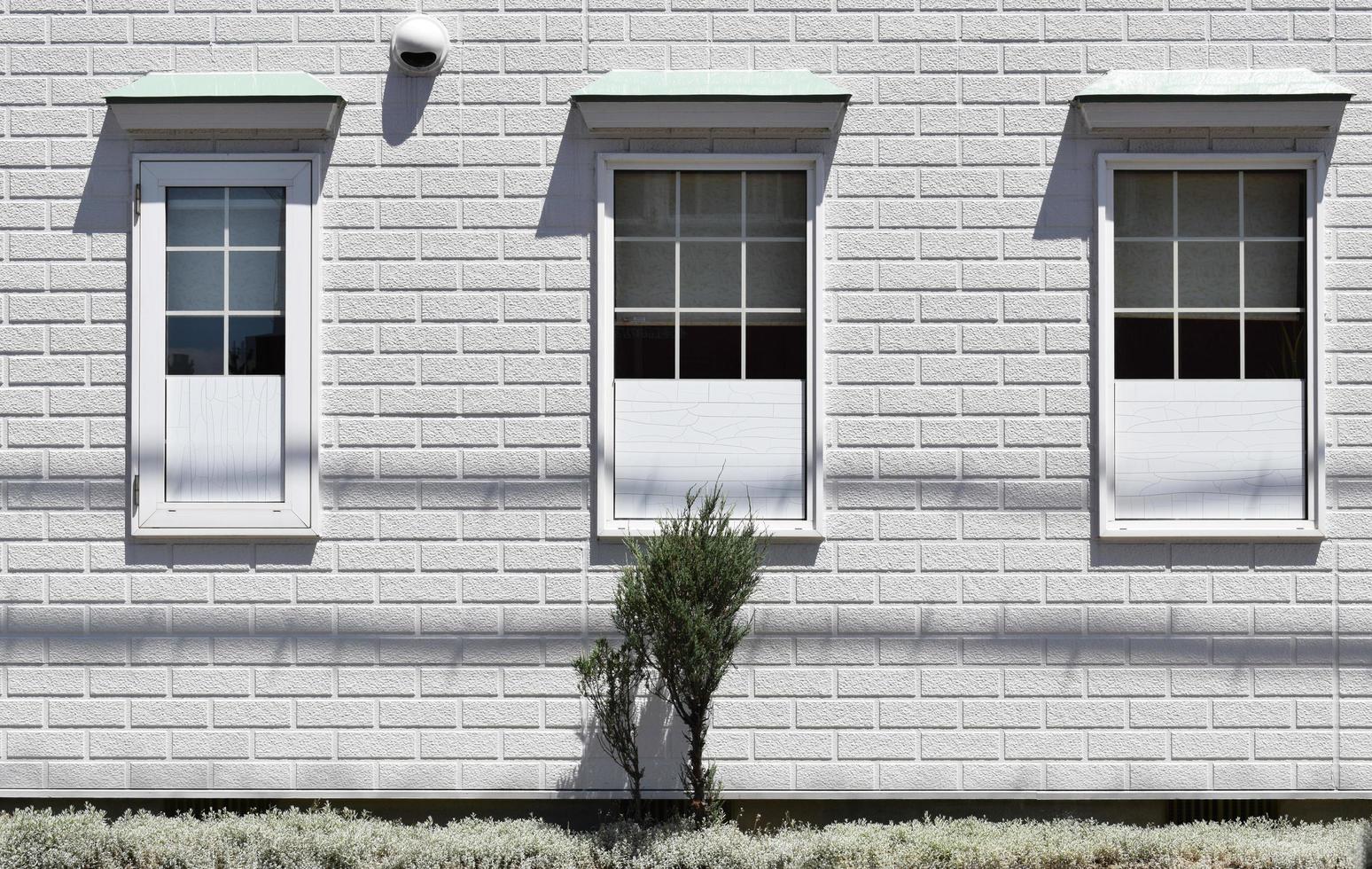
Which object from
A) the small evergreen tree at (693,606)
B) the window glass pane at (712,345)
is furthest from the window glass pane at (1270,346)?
the small evergreen tree at (693,606)

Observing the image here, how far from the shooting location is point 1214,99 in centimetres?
583

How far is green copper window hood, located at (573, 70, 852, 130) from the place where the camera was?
19.1 feet

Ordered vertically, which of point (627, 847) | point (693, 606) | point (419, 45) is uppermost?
point (419, 45)

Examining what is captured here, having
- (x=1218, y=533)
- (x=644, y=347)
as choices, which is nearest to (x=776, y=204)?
(x=644, y=347)

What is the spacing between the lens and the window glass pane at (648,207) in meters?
6.06

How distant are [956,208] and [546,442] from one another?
2.42m

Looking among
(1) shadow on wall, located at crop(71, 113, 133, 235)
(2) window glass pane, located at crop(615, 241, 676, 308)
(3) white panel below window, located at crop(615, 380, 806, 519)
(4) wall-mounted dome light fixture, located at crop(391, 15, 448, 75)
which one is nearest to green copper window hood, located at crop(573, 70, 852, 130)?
(2) window glass pane, located at crop(615, 241, 676, 308)

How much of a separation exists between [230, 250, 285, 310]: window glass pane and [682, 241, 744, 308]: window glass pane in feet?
6.91

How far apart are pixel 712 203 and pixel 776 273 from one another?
496mm

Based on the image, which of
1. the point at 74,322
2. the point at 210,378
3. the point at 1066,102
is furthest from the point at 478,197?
the point at 1066,102

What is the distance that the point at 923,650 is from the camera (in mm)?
5926

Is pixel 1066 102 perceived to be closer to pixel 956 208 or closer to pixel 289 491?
pixel 956 208

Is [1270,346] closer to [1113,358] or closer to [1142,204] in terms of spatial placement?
Result: [1113,358]

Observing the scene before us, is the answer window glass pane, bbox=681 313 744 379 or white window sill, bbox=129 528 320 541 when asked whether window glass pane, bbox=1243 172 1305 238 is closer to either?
window glass pane, bbox=681 313 744 379
